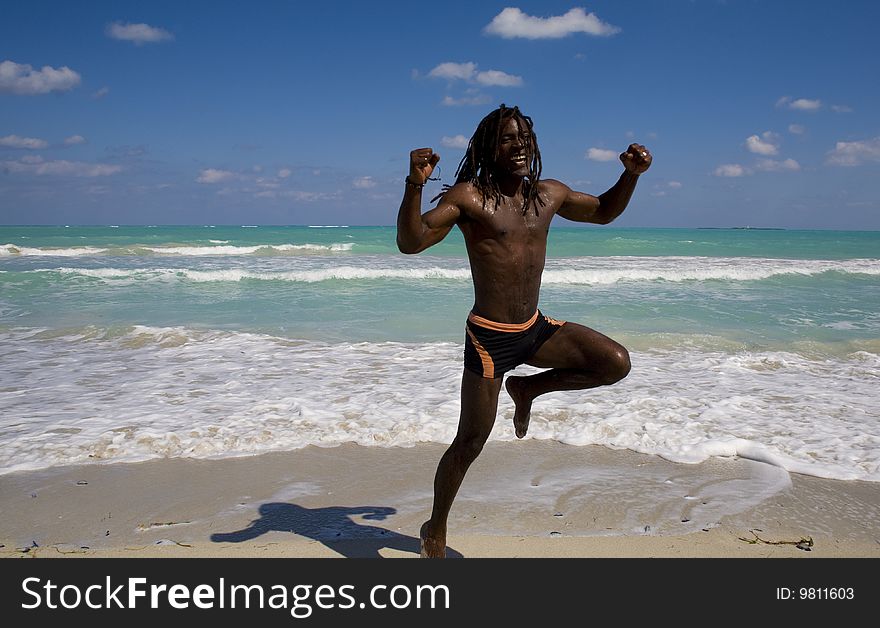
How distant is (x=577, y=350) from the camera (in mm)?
3455

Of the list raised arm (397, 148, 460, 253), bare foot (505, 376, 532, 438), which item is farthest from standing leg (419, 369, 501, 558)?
raised arm (397, 148, 460, 253)

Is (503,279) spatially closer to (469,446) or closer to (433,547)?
(469,446)

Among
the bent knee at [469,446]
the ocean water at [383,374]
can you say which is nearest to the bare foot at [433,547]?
the bent knee at [469,446]

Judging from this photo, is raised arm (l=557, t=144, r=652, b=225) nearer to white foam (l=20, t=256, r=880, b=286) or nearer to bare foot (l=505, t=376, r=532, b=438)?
bare foot (l=505, t=376, r=532, b=438)

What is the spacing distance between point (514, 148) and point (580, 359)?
1119 millimetres

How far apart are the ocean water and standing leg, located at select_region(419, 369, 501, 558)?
7.74 feet

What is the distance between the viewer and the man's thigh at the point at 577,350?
134 inches

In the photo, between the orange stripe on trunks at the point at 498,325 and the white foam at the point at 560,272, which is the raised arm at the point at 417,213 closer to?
the orange stripe on trunks at the point at 498,325

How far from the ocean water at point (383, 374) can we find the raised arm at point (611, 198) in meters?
2.77

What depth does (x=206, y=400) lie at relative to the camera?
23.4ft

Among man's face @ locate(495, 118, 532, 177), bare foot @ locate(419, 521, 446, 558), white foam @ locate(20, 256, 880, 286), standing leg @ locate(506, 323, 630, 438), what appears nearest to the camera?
man's face @ locate(495, 118, 532, 177)

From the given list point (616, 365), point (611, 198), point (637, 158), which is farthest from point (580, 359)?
point (637, 158)

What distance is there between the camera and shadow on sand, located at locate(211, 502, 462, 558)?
3889 millimetres
